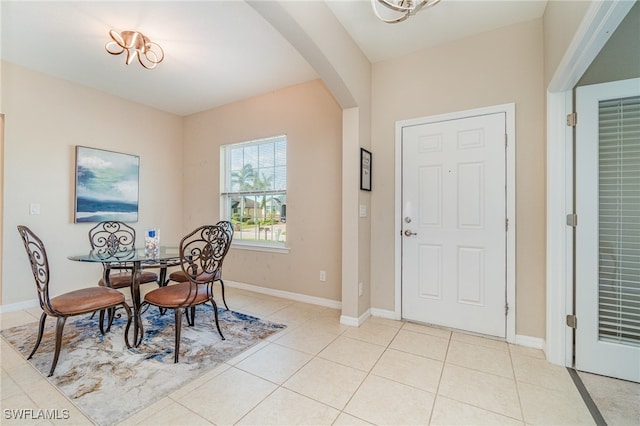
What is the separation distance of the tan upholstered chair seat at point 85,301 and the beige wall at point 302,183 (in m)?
1.86

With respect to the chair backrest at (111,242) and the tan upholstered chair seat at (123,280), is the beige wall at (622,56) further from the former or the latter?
the tan upholstered chair seat at (123,280)

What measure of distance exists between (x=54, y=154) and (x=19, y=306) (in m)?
1.82

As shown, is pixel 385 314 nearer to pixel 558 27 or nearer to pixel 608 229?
pixel 608 229

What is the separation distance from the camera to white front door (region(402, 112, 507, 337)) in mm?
2438

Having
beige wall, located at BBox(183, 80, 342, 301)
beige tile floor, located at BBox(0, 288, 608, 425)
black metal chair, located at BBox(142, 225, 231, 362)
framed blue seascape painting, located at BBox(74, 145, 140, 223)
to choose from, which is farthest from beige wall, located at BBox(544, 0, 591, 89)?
framed blue seascape painting, located at BBox(74, 145, 140, 223)

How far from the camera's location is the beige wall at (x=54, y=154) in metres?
3.10

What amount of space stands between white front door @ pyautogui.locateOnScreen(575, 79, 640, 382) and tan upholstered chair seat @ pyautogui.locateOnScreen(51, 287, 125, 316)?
3.51 m

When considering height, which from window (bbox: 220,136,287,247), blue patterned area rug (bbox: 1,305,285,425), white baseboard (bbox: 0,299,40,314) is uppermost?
window (bbox: 220,136,287,247)

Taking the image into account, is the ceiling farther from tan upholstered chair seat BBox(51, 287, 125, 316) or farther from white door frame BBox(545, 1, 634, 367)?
tan upholstered chair seat BBox(51, 287, 125, 316)

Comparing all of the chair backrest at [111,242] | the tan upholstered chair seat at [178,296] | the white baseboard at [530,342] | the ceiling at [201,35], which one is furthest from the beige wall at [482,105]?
the chair backrest at [111,242]

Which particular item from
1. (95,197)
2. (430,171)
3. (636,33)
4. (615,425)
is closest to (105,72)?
(95,197)

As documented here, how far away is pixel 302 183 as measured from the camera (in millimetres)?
3539

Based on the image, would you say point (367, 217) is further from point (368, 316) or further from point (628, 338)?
point (628, 338)

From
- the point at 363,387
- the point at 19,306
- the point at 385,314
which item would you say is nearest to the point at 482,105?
the point at 385,314
